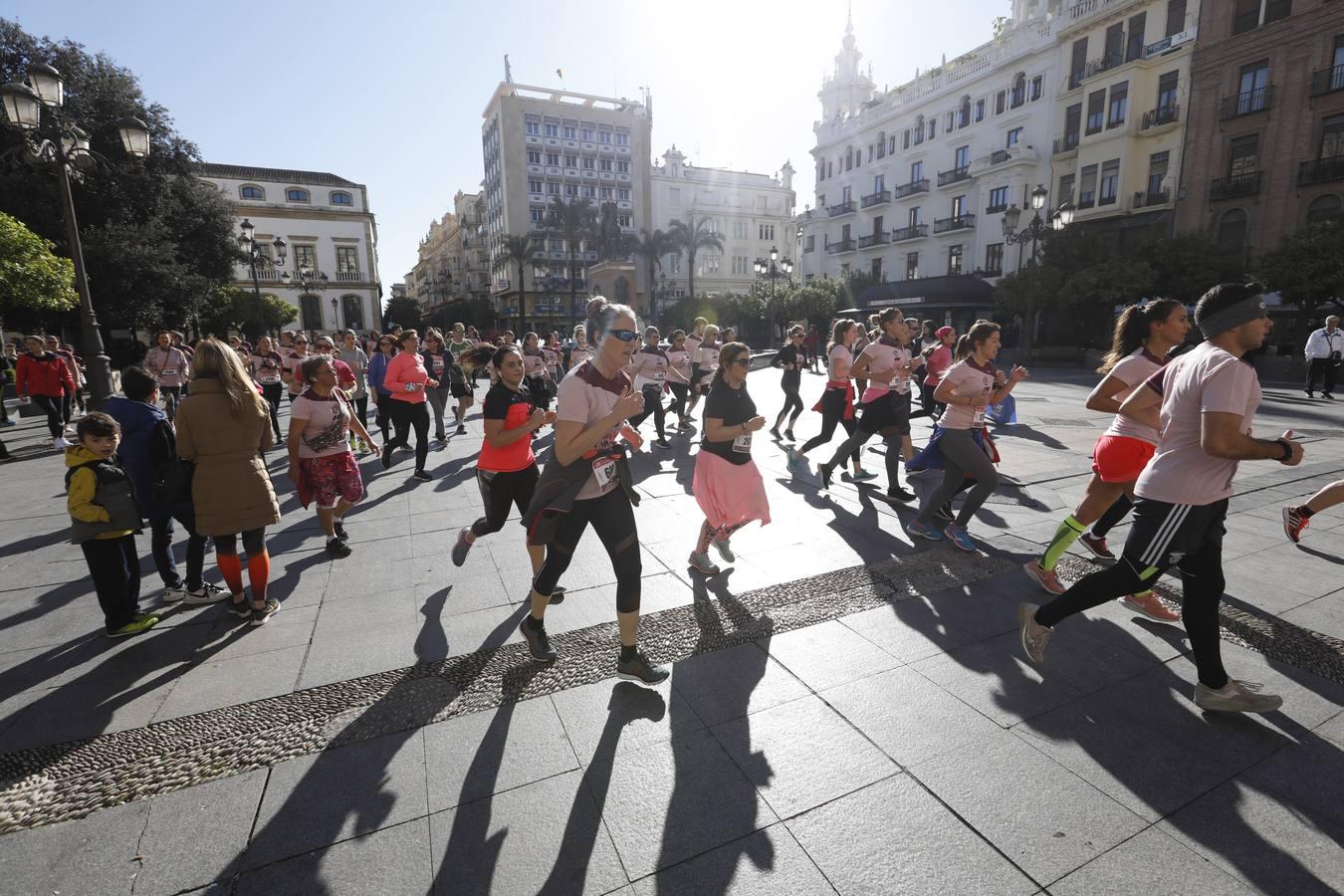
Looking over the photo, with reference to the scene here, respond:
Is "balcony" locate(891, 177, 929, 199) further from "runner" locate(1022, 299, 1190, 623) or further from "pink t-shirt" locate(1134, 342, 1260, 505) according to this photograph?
"pink t-shirt" locate(1134, 342, 1260, 505)

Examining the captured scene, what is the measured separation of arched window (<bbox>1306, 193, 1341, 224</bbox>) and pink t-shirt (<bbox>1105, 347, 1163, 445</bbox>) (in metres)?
29.0

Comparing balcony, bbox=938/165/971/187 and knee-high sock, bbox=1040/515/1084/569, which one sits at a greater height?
balcony, bbox=938/165/971/187

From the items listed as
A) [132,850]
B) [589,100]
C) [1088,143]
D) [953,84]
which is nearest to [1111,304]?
[1088,143]

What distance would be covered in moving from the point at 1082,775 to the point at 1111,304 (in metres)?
29.7

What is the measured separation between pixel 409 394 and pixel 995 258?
124 ft

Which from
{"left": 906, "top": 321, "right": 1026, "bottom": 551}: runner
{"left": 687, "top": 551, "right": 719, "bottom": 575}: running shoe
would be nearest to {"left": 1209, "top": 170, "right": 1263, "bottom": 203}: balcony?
{"left": 906, "top": 321, "right": 1026, "bottom": 551}: runner

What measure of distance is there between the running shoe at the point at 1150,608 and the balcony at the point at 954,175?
40.1 m

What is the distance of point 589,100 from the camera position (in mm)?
66938

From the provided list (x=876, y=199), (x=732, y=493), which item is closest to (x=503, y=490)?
(x=732, y=493)

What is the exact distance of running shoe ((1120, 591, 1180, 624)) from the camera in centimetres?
379

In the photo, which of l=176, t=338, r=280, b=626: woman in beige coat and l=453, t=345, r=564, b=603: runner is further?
l=453, t=345, r=564, b=603: runner

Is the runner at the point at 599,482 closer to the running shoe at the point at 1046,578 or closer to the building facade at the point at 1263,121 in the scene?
the running shoe at the point at 1046,578

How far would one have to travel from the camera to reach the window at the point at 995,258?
3619 cm

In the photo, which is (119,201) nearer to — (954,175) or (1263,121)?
(954,175)
